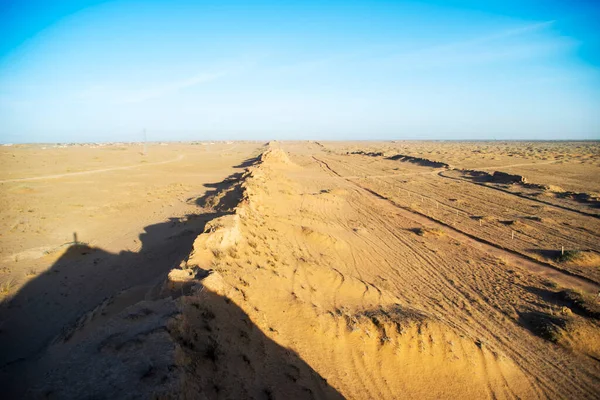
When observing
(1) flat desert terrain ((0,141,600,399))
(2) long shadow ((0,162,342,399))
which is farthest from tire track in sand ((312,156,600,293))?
(2) long shadow ((0,162,342,399))

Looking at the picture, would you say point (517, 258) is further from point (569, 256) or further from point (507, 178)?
point (507, 178)

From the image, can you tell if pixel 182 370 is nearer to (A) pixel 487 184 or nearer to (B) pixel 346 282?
(B) pixel 346 282

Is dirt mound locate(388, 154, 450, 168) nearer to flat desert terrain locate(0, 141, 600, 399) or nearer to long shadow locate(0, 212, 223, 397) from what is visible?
flat desert terrain locate(0, 141, 600, 399)

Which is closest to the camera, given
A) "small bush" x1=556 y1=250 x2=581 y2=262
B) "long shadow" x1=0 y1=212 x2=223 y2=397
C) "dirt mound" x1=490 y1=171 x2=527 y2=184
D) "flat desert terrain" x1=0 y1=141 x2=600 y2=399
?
"flat desert terrain" x1=0 y1=141 x2=600 y2=399

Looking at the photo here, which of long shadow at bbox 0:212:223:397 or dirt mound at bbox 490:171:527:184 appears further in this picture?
dirt mound at bbox 490:171:527:184

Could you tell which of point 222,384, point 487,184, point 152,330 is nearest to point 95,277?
point 152,330

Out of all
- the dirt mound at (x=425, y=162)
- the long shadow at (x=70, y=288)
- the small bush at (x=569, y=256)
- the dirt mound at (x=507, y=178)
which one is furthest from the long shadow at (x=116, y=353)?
the dirt mound at (x=425, y=162)
